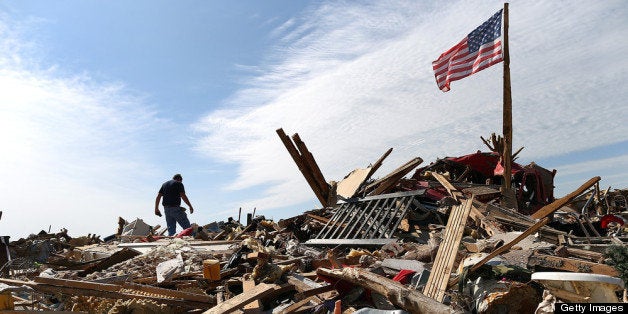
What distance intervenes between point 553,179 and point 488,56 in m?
4.99

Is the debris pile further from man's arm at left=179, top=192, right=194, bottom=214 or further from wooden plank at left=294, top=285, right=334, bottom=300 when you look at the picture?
man's arm at left=179, top=192, right=194, bottom=214

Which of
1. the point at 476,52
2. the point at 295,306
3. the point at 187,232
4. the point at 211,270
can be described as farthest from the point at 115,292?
the point at 476,52

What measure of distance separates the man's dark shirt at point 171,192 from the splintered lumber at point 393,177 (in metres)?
5.02

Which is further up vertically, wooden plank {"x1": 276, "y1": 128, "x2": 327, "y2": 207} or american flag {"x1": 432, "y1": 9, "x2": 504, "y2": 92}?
american flag {"x1": 432, "y1": 9, "x2": 504, "y2": 92}

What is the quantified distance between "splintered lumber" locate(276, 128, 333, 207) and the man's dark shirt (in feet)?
10.1

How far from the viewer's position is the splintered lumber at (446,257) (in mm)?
4586

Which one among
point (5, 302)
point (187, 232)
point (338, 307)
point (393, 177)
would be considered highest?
point (393, 177)

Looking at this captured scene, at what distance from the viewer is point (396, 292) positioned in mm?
4215

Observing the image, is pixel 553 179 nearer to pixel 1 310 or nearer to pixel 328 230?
pixel 328 230

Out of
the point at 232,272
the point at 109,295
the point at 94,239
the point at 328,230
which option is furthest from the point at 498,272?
the point at 94,239

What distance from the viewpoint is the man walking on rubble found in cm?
1236

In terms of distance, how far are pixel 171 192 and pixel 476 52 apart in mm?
8499

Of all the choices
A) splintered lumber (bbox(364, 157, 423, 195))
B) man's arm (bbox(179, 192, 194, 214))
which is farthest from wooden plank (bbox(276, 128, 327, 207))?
man's arm (bbox(179, 192, 194, 214))

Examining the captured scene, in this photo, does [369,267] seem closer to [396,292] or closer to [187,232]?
[396,292]
